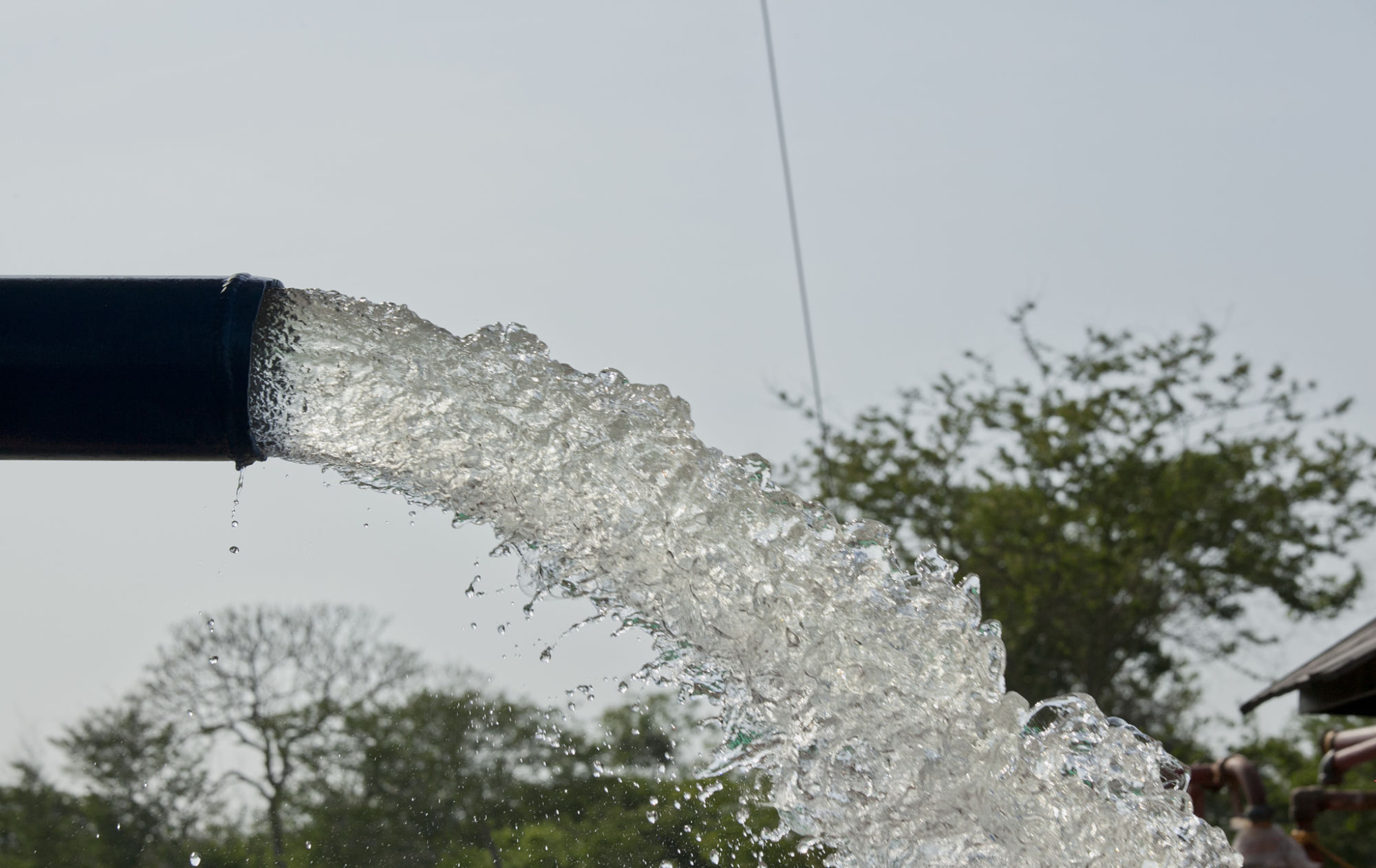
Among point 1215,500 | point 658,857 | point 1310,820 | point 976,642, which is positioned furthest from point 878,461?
point 976,642

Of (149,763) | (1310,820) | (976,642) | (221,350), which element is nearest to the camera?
(221,350)

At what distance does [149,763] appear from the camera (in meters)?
7.03

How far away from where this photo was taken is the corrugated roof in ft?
12.4

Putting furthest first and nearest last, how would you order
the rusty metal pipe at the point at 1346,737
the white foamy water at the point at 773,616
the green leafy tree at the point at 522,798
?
the rusty metal pipe at the point at 1346,737
the green leafy tree at the point at 522,798
the white foamy water at the point at 773,616

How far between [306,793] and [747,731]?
5.49m

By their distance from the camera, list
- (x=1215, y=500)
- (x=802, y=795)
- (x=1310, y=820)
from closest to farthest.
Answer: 1. (x=802, y=795)
2. (x=1310, y=820)
3. (x=1215, y=500)

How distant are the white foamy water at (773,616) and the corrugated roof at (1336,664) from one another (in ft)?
9.37

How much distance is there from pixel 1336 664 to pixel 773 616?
3355mm

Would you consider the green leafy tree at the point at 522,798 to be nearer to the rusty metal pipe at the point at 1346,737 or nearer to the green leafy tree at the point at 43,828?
the green leafy tree at the point at 43,828

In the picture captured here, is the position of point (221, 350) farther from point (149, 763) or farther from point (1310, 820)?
point (149, 763)

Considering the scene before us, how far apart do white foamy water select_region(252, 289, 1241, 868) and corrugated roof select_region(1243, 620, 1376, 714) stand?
2.86 meters

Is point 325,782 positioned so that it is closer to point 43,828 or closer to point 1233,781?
point 43,828

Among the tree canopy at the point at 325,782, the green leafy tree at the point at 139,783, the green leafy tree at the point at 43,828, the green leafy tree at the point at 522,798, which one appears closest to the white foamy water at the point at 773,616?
the green leafy tree at the point at 522,798

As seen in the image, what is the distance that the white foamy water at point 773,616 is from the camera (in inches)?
46.5
